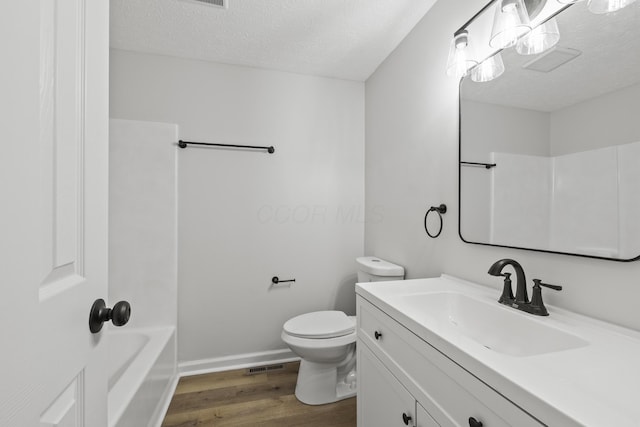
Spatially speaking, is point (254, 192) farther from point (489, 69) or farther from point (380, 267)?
point (489, 69)

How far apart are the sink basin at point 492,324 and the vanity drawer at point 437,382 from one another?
0.31ft

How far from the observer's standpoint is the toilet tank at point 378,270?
1784 mm

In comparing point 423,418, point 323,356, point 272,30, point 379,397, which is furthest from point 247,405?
point 272,30

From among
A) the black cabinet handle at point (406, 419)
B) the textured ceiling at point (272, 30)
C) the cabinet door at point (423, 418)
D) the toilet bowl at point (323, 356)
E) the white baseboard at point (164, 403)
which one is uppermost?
the textured ceiling at point (272, 30)

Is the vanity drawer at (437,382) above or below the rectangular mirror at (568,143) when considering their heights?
below

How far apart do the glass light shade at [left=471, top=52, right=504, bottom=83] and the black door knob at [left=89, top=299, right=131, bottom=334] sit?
153 cm

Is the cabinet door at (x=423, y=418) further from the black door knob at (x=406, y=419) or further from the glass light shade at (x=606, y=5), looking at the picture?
the glass light shade at (x=606, y=5)

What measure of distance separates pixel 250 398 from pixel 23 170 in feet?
6.07

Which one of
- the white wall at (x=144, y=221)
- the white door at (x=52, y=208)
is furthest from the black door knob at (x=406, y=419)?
the white wall at (x=144, y=221)

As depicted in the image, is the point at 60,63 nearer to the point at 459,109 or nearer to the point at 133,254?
the point at 459,109

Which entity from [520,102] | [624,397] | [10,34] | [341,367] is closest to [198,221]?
[341,367]

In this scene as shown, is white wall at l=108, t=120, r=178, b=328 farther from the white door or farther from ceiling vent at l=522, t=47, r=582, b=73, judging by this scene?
ceiling vent at l=522, t=47, r=582, b=73

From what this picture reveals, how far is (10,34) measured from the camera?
391 millimetres

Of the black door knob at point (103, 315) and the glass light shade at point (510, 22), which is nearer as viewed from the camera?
the black door knob at point (103, 315)
